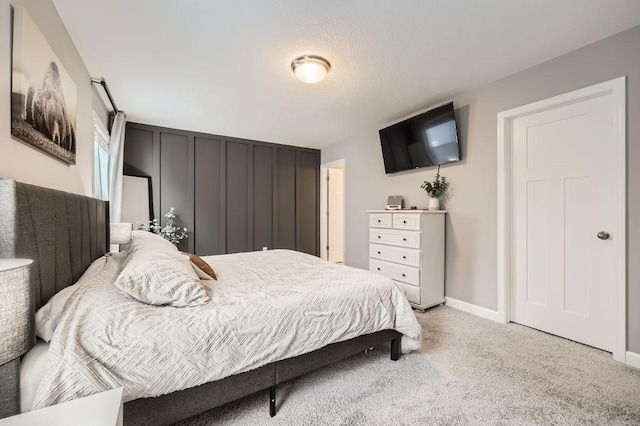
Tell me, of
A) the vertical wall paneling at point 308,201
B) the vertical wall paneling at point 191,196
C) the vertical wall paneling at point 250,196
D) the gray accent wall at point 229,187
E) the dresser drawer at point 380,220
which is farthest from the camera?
the vertical wall paneling at point 308,201

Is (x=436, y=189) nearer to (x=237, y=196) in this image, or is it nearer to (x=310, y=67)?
(x=310, y=67)

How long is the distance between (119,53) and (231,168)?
2.58 metres

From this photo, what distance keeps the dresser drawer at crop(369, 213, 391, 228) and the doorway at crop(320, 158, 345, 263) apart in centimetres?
188

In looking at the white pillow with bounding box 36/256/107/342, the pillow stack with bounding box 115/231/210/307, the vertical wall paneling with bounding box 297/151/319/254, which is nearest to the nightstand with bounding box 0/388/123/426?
the white pillow with bounding box 36/256/107/342

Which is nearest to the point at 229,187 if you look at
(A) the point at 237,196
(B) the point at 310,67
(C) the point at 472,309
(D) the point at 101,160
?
(A) the point at 237,196

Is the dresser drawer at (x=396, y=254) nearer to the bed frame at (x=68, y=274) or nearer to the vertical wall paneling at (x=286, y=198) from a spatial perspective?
the bed frame at (x=68, y=274)

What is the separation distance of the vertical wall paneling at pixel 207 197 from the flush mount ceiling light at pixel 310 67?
2752 mm

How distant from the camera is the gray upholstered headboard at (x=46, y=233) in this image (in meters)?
0.96

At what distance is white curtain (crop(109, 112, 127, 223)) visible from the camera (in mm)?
3273

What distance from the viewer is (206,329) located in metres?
1.23

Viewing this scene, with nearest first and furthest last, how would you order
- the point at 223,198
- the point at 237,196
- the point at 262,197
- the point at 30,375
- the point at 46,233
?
the point at 30,375
the point at 46,233
the point at 223,198
the point at 237,196
the point at 262,197

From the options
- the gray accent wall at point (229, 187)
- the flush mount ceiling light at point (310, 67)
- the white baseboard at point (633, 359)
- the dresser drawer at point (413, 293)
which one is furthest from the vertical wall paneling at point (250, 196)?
the white baseboard at point (633, 359)

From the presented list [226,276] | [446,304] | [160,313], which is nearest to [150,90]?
[226,276]

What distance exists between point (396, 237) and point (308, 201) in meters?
2.68
